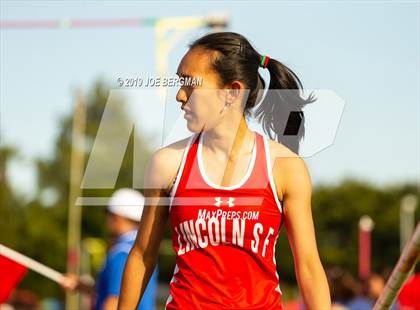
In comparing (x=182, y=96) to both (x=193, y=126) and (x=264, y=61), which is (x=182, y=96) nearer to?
(x=193, y=126)

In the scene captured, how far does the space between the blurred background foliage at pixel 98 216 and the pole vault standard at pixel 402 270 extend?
3032 cm

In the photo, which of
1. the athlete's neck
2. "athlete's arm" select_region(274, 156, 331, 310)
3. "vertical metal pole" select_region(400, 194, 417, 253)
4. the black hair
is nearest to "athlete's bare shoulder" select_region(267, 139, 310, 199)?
"athlete's arm" select_region(274, 156, 331, 310)

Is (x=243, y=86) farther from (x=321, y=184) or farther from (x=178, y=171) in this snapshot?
(x=321, y=184)

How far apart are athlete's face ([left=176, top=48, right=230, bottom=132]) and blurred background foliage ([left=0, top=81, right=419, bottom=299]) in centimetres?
3058

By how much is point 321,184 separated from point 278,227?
267 feet

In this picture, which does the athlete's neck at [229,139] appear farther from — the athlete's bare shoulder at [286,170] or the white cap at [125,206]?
the white cap at [125,206]

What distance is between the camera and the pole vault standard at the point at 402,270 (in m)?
3.69

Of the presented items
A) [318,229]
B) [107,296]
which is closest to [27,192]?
[318,229]

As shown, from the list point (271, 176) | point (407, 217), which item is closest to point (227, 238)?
point (271, 176)

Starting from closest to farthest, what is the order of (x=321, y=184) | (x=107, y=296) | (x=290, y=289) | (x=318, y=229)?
(x=107, y=296), (x=290, y=289), (x=318, y=229), (x=321, y=184)

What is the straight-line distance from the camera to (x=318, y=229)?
79125 millimetres

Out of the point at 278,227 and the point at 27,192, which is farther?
the point at 27,192

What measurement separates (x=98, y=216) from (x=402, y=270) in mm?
58833

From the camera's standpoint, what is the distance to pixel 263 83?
13.0 feet
